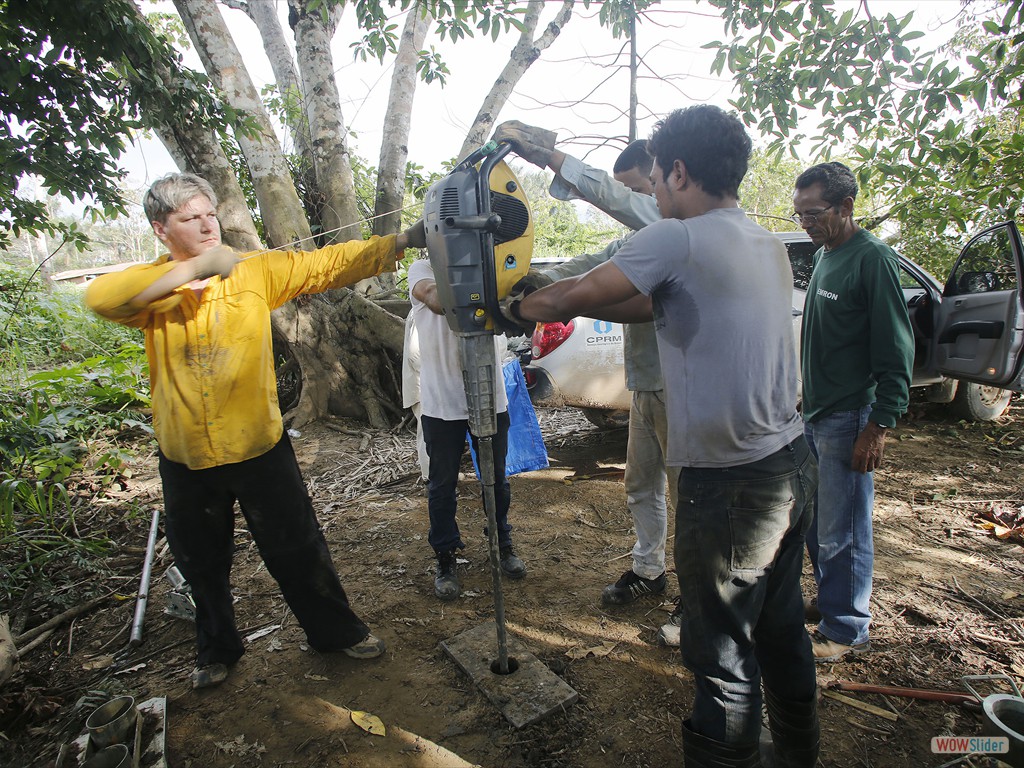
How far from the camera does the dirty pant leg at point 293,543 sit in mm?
2098

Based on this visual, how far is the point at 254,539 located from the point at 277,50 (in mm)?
6408

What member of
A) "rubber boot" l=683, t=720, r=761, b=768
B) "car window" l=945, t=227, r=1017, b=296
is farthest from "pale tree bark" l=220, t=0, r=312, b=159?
"rubber boot" l=683, t=720, r=761, b=768

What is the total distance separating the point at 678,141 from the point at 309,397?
477cm

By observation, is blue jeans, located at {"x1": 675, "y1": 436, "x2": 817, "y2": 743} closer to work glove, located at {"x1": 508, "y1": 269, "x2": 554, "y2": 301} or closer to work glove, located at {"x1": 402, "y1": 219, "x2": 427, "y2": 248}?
work glove, located at {"x1": 508, "y1": 269, "x2": 554, "y2": 301}

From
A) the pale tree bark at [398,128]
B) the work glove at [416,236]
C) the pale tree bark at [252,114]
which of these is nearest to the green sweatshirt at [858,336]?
the work glove at [416,236]

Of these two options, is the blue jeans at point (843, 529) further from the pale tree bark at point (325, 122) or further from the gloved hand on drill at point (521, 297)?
the pale tree bark at point (325, 122)

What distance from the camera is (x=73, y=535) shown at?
357 centimetres

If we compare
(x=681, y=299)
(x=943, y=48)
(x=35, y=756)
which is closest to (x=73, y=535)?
(x=35, y=756)

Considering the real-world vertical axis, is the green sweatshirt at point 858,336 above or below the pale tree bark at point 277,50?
below

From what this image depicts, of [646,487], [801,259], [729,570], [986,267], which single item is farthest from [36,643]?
[801,259]

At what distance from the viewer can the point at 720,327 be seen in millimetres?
1435

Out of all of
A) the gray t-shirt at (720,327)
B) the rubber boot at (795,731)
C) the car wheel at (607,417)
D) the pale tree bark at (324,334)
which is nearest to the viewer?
the gray t-shirt at (720,327)

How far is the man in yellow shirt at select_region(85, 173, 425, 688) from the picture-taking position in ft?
6.25

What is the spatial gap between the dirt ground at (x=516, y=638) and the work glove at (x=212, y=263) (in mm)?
1637
